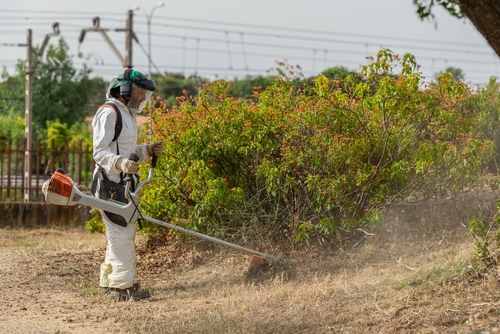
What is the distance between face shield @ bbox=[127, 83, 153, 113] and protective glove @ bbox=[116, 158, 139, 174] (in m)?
0.70

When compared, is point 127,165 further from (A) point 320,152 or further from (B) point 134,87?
(A) point 320,152

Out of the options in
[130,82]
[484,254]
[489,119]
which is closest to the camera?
[484,254]

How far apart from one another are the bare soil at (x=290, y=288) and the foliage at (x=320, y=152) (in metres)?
0.32

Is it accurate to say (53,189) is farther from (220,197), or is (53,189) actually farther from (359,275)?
(359,275)

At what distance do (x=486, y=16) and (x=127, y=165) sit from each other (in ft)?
10.6

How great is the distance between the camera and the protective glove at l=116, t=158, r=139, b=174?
22.7ft

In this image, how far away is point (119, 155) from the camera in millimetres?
7219

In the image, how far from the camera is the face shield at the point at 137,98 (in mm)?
7496

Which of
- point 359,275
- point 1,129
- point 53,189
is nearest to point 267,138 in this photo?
point 359,275

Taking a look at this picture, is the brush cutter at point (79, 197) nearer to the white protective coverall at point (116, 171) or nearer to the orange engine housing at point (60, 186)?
the orange engine housing at point (60, 186)

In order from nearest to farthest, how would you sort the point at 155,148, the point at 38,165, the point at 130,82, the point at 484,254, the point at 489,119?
the point at 484,254
the point at 155,148
the point at 130,82
the point at 489,119
the point at 38,165

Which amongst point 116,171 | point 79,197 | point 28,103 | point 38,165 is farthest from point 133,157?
point 28,103

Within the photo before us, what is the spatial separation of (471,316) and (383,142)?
2.73 meters

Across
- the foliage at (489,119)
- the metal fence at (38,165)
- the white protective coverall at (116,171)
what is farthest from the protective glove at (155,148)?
the metal fence at (38,165)
